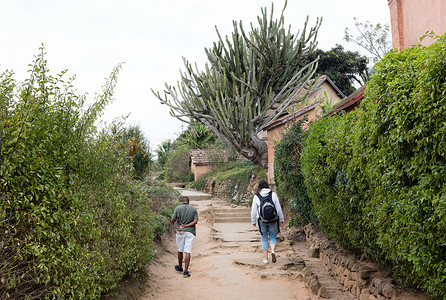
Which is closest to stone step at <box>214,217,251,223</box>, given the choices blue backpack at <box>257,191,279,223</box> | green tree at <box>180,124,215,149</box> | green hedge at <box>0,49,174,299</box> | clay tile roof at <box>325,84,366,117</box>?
clay tile roof at <box>325,84,366,117</box>

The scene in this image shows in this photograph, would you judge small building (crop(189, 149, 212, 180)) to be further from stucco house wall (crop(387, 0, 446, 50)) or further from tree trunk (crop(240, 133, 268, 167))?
stucco house wall (crop(387, 0, 446, 50))

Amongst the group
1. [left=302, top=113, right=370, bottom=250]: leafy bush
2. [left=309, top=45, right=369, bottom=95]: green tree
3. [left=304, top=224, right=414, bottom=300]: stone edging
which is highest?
[left=309, top=45, right=369, bottom=95]: green tree

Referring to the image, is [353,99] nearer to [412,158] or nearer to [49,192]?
[412,158]

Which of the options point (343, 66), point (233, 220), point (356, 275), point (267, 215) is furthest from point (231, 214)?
point (343, 66)

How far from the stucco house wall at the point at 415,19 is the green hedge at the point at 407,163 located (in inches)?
167

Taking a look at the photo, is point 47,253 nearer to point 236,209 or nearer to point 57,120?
point 57,120

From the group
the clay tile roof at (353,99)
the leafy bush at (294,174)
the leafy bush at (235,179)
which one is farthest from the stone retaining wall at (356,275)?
the leafy bush at (235,179)

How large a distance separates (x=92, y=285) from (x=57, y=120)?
5.85 feet

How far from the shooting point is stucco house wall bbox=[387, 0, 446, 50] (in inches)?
323

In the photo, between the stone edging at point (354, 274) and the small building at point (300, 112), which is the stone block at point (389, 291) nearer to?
the stone edging at point (354, 274)

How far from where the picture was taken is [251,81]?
2080 cm

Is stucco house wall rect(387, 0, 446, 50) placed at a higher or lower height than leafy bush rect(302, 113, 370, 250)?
higher

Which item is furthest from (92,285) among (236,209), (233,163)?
(233,163)

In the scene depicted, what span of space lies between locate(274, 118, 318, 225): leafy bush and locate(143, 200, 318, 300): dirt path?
48.0 inches
